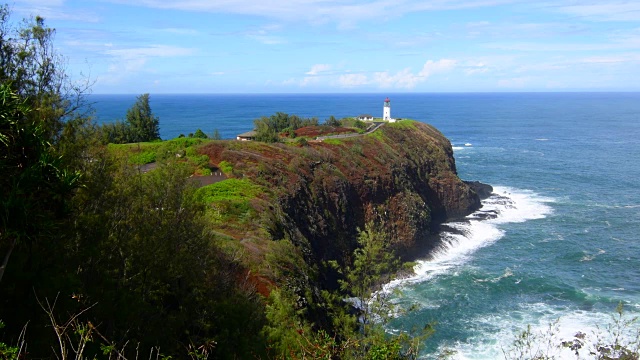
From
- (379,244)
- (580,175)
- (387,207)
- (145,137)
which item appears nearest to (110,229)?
(379,244)

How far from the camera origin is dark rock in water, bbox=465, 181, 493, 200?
242 ft

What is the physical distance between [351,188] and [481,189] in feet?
102

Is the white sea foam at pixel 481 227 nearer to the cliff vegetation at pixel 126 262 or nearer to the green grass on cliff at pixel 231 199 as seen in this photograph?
the green grass on cliff at pixel 231 199

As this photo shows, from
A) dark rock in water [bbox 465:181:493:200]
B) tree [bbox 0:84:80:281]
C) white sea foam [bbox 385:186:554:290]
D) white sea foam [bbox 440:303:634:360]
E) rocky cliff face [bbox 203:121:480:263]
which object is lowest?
white sea foam [bbox 440:303:634:360]

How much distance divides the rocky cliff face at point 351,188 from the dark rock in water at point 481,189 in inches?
181

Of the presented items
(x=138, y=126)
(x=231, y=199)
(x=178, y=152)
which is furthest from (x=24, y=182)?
(x=138, y=126)

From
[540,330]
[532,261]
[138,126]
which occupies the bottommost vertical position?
[532,261]

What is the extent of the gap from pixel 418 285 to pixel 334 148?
21.6 meters

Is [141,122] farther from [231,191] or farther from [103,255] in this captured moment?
[103,255]

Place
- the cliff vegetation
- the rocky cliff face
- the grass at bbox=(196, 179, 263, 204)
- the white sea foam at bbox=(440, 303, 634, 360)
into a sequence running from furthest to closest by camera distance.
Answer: the rocky cliff face < the grass at bbox=(196, 179, 263, 204) < the white sea foam at bbox=(440, 303, 634, 360) < the cliff vegetation

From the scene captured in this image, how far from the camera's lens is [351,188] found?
172 feet

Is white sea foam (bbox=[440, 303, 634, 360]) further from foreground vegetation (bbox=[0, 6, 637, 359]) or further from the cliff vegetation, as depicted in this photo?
foreground vegetation (bbox=[0, 6, 637, 359])

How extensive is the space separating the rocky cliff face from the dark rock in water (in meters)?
4.59

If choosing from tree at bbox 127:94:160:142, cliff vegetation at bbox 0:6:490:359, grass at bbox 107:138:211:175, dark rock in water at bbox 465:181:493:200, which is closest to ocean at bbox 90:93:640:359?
dark rock in water at bbox 465:181:493:200
